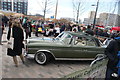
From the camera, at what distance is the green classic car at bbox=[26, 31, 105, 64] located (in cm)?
469

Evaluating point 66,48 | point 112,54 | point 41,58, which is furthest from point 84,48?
point 112,54

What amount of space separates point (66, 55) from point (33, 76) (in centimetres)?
162

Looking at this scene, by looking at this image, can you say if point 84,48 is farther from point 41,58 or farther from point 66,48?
point 41,58

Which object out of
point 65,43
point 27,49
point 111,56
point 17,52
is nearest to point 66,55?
point 65,43

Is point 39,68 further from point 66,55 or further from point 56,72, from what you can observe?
point 66,55

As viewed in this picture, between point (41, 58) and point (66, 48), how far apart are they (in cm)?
108

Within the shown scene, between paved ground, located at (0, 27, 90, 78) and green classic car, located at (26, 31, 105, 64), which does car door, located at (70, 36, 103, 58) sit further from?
paved ground, located at (0, 27, 90, 78)

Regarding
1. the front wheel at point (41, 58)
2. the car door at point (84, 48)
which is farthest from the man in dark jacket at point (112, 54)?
the front wheel at point (41, 58)

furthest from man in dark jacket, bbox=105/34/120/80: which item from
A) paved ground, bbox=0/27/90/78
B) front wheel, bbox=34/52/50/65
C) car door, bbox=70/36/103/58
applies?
front wheel, bbox=34/52/50/65

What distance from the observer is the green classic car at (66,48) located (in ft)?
15.4

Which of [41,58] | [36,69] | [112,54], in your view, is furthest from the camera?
[41,58]

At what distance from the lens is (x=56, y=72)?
4363 mm

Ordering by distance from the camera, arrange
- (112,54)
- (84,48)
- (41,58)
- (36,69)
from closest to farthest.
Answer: (112,54) → (36,69) → (41,58) → (84,48)

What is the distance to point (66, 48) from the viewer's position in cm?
484
